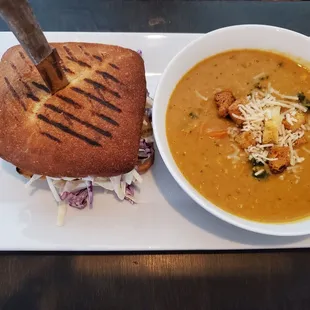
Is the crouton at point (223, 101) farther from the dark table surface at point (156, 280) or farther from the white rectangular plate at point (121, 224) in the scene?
the dark table surface at point (156, 280)

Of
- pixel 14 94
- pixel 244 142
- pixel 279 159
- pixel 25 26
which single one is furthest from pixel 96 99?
pixel 279 159

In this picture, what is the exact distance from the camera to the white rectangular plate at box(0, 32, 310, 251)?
1.76m

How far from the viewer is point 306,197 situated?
5.61 feet

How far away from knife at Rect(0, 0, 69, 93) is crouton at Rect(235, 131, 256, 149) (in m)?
0.70

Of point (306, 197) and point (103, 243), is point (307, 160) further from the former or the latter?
point (103, 243)

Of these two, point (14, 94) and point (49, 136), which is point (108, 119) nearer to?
point (49, 136)

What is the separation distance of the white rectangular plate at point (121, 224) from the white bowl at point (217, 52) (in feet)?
0.62

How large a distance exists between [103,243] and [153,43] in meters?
1.01

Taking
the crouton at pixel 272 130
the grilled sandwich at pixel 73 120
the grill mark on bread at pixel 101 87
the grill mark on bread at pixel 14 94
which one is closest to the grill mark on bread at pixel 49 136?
the grilled sandwich at pixel 73 120

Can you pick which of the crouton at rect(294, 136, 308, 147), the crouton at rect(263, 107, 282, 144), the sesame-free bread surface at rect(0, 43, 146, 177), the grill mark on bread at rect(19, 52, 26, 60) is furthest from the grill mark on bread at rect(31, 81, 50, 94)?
the crouton at rect(294, 136, 308, 147)

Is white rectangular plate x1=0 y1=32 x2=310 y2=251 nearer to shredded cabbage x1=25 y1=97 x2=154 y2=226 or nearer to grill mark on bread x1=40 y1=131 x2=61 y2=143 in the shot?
shredded cabbage x1=25 y1=97 x2=154 y2=226

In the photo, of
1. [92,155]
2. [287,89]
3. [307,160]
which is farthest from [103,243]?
[287,89]

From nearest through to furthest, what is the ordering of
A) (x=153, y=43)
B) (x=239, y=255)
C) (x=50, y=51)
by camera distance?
(x=50, y=51) < (x=239, y=255) < (x=153, y=43)

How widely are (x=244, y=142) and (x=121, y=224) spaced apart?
0.59 m
